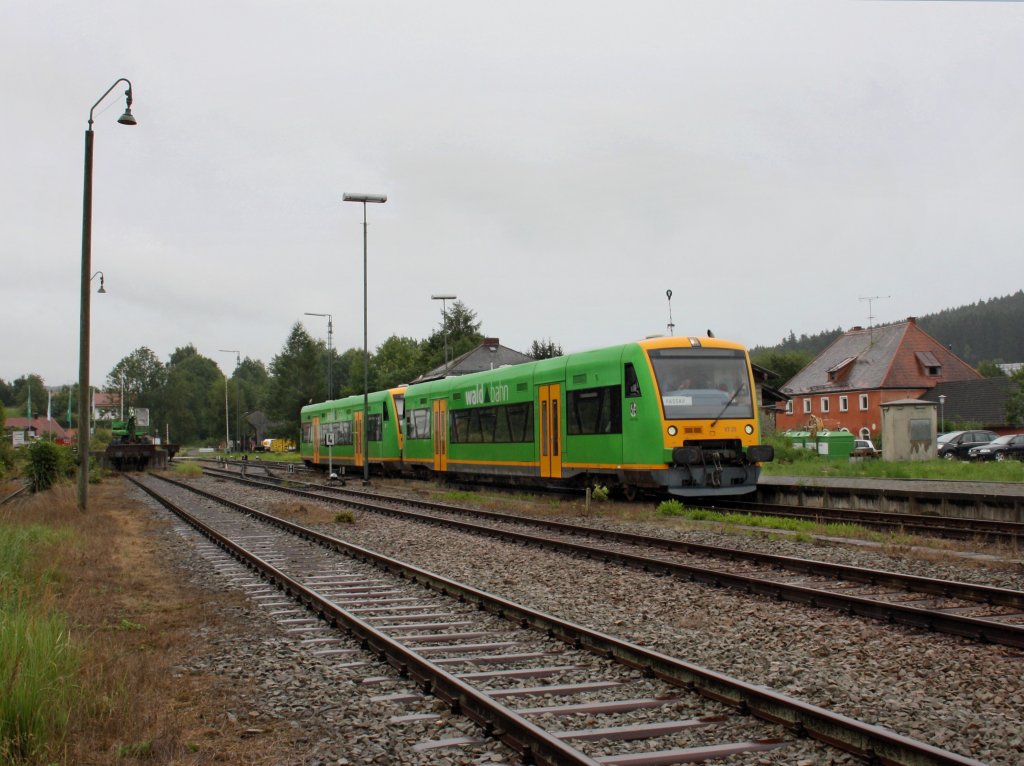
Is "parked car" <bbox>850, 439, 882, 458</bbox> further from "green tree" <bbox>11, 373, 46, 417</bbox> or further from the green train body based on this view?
"green tree" <bbox>11, 373, 46, 417</bbox>

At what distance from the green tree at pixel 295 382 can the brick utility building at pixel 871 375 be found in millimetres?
49044

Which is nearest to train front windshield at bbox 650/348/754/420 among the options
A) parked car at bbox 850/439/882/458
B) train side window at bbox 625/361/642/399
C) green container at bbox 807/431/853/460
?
train side window at bbox 625/361/642/399

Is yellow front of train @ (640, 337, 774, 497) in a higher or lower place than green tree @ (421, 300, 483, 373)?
lower

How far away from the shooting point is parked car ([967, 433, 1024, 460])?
132ft

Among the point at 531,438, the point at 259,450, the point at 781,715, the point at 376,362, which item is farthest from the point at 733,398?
the point at 376,362

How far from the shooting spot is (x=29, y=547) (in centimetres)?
1293

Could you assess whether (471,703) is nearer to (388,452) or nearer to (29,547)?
(29,547)

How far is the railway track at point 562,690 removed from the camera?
5082 mm

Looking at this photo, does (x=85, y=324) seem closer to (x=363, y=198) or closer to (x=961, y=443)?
(x=363, y=198)

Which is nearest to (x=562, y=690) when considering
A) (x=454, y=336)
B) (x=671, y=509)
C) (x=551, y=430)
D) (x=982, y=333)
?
(x=671, y=509)

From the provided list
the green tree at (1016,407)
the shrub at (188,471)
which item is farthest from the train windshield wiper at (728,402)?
A: the green tree at (1016,407)

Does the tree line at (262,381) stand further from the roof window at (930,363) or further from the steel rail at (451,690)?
the steel rail at (451,690)

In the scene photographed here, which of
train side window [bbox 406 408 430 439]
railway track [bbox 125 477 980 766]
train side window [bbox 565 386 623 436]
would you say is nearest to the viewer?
railway track [bbox 125 477 980 766]

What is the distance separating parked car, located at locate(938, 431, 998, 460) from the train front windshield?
98.8ft
